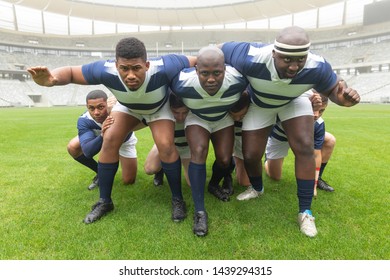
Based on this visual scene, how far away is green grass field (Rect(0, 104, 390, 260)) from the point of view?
227cm

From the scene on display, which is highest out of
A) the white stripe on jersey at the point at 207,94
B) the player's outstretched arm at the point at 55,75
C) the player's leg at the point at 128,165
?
the player's outstretched arm at the point at 55,75

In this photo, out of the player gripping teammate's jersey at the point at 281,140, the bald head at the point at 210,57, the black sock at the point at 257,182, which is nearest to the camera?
the bald head at the point at 210,57

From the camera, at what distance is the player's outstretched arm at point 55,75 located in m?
2.71

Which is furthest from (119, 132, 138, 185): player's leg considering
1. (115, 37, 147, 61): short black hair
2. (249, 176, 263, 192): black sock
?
(115, 37, 147, 61): short black hair

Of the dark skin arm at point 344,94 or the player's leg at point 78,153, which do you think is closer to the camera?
the dark skin arm at point 344,94

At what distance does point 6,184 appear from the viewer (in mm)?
3961

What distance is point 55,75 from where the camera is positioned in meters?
2.78

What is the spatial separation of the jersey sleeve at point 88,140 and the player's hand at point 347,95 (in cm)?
252

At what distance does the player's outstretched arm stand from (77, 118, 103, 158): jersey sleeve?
0.76 metres

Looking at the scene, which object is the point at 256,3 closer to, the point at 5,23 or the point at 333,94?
the point at 5,23

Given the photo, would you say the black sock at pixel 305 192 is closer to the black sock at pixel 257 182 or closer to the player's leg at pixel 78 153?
the black sock at pixel 257 182

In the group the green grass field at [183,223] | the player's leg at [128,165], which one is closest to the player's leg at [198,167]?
the green grass field at [183,223]

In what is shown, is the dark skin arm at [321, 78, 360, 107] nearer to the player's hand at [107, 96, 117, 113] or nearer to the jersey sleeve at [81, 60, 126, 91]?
the jersey sleeve at [81, 60, 126, 91]

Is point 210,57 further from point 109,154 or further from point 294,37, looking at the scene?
point 109,154
